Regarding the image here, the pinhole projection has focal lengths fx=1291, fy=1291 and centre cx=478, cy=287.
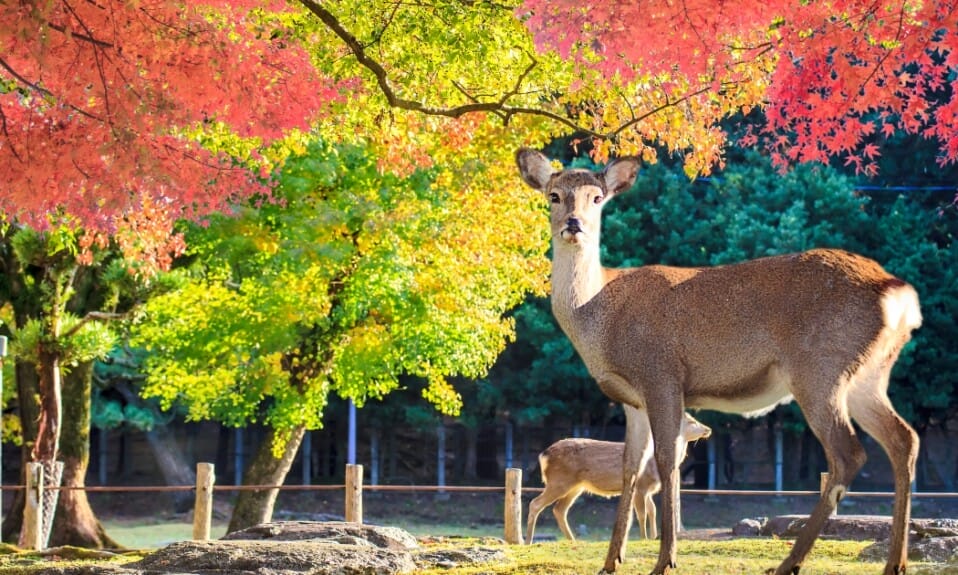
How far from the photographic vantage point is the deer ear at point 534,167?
9.83 meters

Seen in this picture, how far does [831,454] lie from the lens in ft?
26.1

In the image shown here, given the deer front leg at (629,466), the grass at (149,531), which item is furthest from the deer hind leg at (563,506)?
the grass at (149,531)

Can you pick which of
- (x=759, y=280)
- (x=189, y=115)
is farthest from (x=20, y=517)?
(x=759, y=280)

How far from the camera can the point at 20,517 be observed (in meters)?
20.5

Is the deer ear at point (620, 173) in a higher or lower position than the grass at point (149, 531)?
higher

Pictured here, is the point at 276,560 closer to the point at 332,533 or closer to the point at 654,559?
the point at 332,533

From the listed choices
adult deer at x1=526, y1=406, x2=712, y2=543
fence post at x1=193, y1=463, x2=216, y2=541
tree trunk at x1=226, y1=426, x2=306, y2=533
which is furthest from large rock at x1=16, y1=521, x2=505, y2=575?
tree trunk at x1=226, y1=426, x2=306, y2=533

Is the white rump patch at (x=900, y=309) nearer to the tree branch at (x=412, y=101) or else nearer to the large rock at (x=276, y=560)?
the large rock at (x=276, y=560)

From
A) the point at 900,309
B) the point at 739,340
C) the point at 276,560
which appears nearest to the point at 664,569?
the point at 739,340

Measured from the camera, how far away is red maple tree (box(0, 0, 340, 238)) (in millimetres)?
8719

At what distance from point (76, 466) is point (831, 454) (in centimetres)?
1655

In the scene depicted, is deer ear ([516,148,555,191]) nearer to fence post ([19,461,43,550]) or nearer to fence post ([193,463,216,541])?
fence post ([193,463,216,541])

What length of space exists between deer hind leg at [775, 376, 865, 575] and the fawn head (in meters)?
2.11

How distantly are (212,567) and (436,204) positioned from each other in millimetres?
10501
